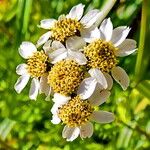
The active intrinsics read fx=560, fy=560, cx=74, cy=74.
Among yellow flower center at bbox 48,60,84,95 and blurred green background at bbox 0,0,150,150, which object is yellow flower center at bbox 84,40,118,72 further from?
blurred green background at bbox 0,0,150,150

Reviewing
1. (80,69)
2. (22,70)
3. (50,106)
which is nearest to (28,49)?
(22,70)

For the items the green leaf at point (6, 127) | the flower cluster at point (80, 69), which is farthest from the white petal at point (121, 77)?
the green leaf at point (6, 127)

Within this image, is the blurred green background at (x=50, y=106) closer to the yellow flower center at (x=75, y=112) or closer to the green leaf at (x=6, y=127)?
the green leaf at (x=6, y=127)

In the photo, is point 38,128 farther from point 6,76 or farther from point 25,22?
point 25,22

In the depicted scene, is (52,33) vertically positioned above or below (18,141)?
above

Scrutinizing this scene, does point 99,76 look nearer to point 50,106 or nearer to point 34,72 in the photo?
point 34,72

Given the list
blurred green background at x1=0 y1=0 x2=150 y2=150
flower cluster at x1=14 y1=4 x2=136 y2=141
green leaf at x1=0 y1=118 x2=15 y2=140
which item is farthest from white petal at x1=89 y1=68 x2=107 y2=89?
green leaf at x1=0 y1=118 x2=15 y2=140

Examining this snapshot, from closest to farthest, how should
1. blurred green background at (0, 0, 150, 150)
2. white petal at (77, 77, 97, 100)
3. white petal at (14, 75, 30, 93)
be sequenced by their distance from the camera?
white petal at (77, 77, 97, 100) → white petal at (14, 75, 30, 93) → blurred green background at (0, 0, 150, 150)

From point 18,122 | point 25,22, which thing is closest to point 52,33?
point 25,22
